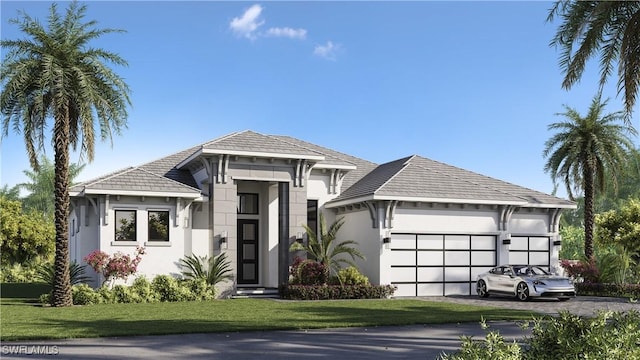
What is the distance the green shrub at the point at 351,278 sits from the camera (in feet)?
88.3

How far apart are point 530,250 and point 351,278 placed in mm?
9414

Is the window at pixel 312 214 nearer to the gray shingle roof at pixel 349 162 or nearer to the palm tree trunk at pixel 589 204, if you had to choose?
the gray shingle roof at pixel 349 162

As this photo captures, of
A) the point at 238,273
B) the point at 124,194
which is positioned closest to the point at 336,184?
the point at 238,273

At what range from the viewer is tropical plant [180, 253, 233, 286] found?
87.2 ft

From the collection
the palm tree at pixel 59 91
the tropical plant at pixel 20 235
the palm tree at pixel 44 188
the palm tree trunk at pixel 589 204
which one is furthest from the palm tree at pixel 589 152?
the palm tree at pixel 44 188

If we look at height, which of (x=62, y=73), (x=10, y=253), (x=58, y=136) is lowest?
(x=10, y=253)

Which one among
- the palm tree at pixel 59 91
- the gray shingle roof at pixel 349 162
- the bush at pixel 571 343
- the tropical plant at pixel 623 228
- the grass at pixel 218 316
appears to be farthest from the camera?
the tropical plant at pixel 623 228

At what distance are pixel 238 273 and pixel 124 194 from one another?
6994mm

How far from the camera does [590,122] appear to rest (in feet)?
108

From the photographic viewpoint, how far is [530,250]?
3097 cm

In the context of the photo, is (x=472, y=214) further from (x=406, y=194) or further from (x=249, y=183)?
(x=249, y=183)

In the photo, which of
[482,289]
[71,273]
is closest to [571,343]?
[482,289]

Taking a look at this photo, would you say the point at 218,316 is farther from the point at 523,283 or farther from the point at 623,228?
the point at 623,228

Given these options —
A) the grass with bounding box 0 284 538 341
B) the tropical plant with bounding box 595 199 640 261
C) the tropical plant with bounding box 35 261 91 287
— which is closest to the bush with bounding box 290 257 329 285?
the grass with bounding box 0 284 538 341
